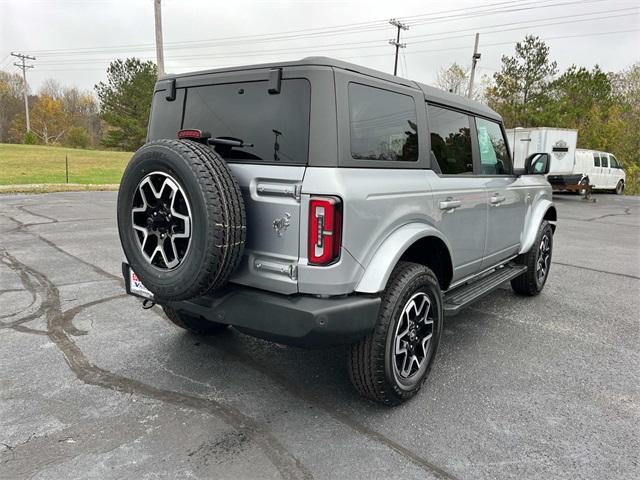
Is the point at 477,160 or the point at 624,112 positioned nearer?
the point at 477,160

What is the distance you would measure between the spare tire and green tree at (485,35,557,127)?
34.5 meters

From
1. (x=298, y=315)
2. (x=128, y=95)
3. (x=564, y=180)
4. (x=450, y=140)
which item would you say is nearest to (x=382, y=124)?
(x=450, y=140)

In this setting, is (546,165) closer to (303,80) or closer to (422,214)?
(422,214)

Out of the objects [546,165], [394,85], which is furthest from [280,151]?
[546,165]

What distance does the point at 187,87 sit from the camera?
3.11m

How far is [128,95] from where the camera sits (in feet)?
157

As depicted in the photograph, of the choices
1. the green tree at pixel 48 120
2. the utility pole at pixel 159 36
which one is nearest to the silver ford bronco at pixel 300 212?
the utility pole at pixel 159 36

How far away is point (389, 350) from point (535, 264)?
3.12 m

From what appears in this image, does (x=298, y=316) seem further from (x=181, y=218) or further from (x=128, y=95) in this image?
(x=128, y=95)

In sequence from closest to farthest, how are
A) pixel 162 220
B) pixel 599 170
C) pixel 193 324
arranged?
pixel 162 220 < pixel 193 324 < pixel 599 170

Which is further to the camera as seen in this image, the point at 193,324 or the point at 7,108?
the point at 7,108

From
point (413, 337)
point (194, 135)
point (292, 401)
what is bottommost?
point (292, 401)

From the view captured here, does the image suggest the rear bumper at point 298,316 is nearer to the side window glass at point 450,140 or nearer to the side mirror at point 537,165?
the side window glass at point 450,140

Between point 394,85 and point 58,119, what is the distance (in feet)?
262
